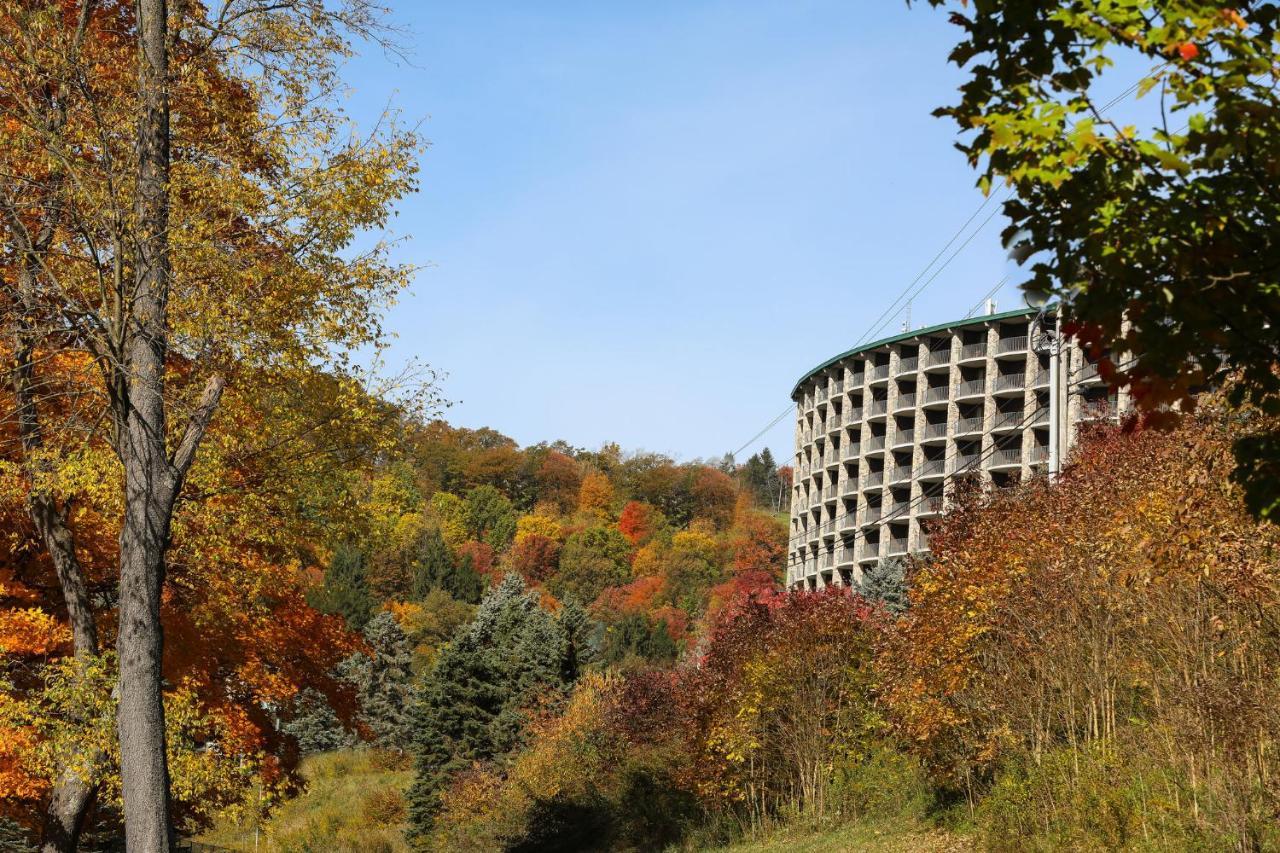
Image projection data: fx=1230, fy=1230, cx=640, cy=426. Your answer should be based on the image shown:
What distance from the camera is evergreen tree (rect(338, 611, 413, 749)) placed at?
62.2 m

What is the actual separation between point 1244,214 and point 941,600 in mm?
15015

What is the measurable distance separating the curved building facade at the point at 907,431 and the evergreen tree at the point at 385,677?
78.2ft

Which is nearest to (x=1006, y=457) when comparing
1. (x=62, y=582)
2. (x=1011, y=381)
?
(x=1011, y=381)

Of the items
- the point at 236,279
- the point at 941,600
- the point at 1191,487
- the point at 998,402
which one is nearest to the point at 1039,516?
the point at 941,600

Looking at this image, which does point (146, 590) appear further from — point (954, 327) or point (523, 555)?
point (523, 555)

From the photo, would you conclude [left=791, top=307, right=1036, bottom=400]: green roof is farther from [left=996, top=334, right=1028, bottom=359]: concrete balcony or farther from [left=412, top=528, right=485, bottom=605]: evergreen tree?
[left=412, top=528, right=485, bottom=605]: evergreen tree

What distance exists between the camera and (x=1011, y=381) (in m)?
66.8

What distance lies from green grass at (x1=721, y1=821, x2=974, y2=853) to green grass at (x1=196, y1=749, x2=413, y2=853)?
17.6 metres

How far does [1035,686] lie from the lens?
1702 centimetres

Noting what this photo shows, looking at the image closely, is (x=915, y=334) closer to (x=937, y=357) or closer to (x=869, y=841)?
(x=937, y=357)

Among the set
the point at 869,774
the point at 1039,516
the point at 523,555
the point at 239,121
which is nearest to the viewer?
the point at 239,121

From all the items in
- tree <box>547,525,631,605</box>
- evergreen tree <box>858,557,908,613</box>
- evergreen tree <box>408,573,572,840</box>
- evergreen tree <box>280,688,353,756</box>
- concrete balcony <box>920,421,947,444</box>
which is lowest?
evergreen tree <box>280,688,353,756</box>

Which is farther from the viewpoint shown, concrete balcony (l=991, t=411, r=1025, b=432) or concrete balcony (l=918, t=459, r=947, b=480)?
concrete balcony (l=918, t=459, r=947, b=480)

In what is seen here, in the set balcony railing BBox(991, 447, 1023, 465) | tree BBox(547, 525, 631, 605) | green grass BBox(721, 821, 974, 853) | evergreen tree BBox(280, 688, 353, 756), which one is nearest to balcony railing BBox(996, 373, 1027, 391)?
balcony railing BBox(991, 447, 1023, 465)
